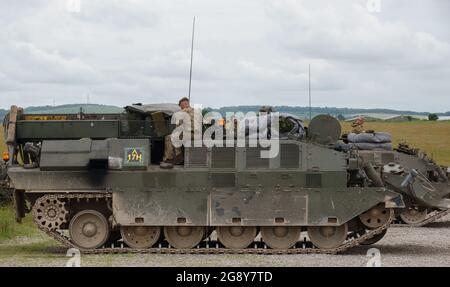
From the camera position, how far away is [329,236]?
22.7m

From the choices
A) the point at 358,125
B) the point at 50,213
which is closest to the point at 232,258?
the point at 50,213

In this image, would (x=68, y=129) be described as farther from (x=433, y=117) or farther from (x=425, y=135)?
(x=433, y=117)

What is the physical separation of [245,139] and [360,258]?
12.0 feet

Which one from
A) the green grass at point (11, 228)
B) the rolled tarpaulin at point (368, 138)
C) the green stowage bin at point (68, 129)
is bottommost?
the green grass at point (11, 228)

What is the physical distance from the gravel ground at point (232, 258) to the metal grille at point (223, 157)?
1.99 metres

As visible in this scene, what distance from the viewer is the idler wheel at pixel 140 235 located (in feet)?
74.1

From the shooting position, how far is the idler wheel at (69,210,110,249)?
2262 centimetres

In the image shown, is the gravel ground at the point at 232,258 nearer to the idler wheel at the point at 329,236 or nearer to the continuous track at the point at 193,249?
the continuous track at the point at 193,249

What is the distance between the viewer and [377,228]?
2261cm

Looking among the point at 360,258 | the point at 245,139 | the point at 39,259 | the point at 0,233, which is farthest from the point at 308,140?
the point at 0,233

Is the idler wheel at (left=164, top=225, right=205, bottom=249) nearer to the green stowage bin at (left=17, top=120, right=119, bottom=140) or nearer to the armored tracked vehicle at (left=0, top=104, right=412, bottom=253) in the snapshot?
the armored tracked vehicle at (left=0, top=104, right=412, bottom=253)

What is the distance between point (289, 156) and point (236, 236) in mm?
2163

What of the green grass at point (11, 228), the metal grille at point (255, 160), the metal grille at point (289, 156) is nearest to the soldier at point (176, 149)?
the metal grille at point (255, 160)
